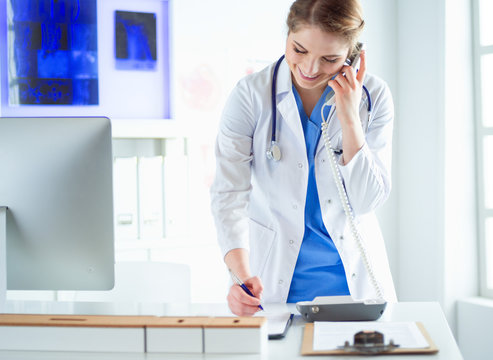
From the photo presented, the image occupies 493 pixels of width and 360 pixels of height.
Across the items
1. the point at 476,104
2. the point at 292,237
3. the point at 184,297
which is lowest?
the point at 184,297

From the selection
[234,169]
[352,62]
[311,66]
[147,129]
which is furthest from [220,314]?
[147,129]

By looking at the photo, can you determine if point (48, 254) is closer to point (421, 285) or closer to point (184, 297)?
point (184, 297)

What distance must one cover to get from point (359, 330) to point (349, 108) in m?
0.61

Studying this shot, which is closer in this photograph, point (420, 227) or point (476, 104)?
point (476, 104)

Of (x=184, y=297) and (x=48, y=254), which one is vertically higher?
(x=48, y=254)

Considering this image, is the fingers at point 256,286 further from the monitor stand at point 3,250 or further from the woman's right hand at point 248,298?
the monitor stand at point 3,250

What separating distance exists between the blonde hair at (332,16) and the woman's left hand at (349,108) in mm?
103

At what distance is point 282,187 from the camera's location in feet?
5.49

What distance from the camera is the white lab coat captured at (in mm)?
1645

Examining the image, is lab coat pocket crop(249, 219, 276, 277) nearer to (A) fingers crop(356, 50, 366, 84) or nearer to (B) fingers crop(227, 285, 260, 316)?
(B) fingers crop(227, 285, 260, 316)

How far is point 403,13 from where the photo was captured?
3385 millimetres

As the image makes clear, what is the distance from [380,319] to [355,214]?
1.30ft

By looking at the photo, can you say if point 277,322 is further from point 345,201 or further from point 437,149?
point 437,149

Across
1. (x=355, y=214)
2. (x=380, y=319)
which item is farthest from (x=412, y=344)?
(x=355, y=214)
